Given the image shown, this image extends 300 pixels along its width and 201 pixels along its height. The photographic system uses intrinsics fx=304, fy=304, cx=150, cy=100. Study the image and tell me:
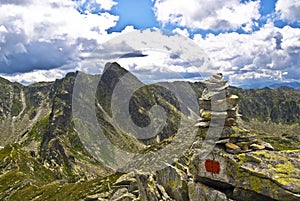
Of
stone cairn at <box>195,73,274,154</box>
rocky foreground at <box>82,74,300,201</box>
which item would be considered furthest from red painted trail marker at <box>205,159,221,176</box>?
stone cairn at <box>195,73,274,154</box>

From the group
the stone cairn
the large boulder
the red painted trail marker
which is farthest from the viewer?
the stone cairn

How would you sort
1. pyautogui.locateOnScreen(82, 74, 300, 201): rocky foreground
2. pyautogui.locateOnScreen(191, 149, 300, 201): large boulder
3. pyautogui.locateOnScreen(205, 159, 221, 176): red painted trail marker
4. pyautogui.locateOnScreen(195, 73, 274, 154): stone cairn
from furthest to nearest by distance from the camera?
pyautogui.locateOnScreen(195, 73, 274, 154): stone cairn
pyautogui.locateOnScreen(205, 159, 221, 176): red painted trail marker
pyautogui.locateOnScreen(82, 74, 300, 201): rocky foreground
pyautogui.locateOnScreen(191, 149, 300, 201): large boulder

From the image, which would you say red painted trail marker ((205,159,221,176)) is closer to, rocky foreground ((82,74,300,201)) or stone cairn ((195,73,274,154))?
rocky foreground ((82,74,300,201))

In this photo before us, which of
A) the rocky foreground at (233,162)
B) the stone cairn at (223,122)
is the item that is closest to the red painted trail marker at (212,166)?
the rocky foreground at (233,162)

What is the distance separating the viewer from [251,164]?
24891 mm

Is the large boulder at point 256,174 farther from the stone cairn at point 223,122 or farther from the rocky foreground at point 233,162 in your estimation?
the stone cairn at point 223,122

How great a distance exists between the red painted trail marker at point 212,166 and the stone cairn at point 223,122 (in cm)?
160

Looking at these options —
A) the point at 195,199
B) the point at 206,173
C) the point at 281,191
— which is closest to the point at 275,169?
the point at 281,191

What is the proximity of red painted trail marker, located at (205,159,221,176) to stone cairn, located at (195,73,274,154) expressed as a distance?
160 centimetres

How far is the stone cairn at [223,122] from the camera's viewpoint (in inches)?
1072

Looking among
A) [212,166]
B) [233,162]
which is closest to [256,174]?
[233,162]

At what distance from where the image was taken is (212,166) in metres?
27.2

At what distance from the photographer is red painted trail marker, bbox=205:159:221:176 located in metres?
26.8

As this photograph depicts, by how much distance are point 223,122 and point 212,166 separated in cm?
411
